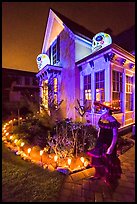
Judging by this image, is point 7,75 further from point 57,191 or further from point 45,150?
point 57,191

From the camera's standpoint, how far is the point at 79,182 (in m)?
3.52

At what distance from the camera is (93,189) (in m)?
3.25

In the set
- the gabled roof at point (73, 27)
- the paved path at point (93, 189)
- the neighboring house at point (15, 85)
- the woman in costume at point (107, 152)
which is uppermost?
the gabled roof at point (73, 27)

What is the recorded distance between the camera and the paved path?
298cm

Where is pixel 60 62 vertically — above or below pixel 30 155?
above

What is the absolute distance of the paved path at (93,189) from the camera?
2.98 meters

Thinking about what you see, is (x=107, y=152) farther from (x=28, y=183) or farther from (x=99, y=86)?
(x=99, y=86)

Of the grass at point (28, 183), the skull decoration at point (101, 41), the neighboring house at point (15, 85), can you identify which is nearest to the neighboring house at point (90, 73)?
the skull decoration at point (101, 41)

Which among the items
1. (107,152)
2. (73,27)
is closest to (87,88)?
(73,27)

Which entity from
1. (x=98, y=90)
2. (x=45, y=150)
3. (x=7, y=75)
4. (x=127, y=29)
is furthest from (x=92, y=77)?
(x=7, y=75)

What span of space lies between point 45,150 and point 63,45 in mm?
8371

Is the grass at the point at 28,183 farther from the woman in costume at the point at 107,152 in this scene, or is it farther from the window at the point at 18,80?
the window at the point at 18,80

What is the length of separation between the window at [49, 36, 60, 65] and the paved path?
987 centimetres

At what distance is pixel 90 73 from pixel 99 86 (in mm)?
1167
